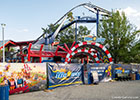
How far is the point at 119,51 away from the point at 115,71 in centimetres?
806

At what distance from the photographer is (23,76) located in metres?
9.52

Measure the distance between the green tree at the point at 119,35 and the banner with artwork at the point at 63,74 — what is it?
39.5 feet

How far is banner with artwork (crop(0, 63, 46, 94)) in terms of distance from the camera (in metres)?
8.69

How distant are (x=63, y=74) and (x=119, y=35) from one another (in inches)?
578

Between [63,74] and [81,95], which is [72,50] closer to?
[63,74]

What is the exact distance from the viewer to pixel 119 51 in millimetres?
23031

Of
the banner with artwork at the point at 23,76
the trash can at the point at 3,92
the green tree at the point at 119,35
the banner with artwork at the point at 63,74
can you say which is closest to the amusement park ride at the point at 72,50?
the green tree at the point at 119,35

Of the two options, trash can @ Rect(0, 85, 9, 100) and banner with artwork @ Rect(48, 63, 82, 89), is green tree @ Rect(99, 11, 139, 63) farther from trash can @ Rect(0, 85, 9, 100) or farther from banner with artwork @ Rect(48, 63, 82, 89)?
trash can @ Rect(0, 85, 9, 100)

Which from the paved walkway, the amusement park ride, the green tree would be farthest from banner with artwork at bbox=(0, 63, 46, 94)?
the green tree

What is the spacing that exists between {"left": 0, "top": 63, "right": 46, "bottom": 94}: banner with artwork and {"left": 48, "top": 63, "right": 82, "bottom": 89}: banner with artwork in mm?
609

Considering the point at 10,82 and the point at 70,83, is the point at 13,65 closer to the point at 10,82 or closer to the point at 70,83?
the point at 10,82

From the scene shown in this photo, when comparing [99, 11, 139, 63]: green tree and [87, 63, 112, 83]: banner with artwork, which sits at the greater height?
[99, 11, 139, 63]: green tree

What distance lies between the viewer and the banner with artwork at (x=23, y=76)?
8.69 meters

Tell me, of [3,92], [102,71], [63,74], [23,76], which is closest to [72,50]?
[102,71]
